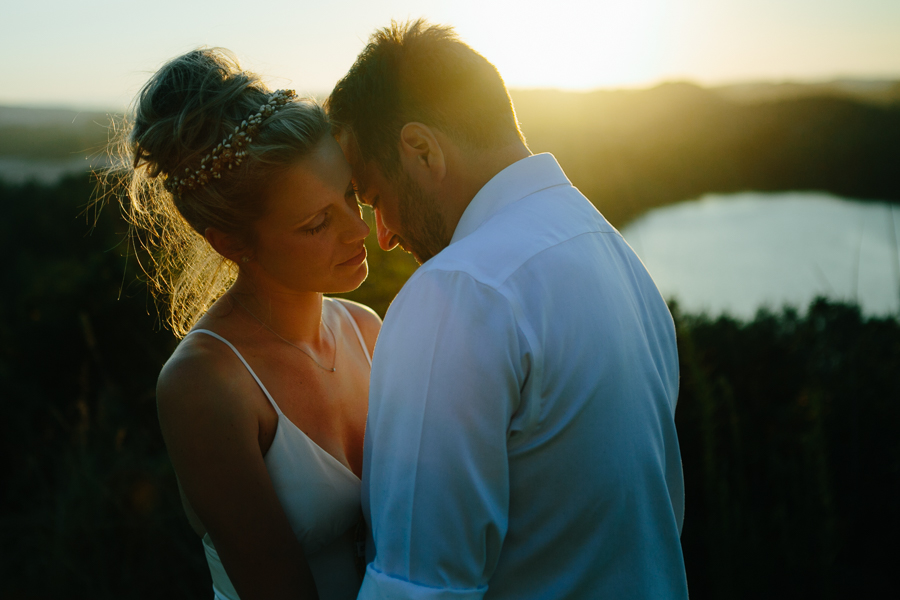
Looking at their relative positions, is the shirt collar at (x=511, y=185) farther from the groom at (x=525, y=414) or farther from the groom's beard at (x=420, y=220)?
the groom's beard at (x=420, y=220)

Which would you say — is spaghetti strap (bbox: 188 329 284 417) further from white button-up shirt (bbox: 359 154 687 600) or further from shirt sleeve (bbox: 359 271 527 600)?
shirt sleeve (bbox: 359 271 527 600)

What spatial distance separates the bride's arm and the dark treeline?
3.80ft

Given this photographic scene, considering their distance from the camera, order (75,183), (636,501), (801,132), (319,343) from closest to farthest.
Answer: (636,501), (319,343), (801,132), (75,183)

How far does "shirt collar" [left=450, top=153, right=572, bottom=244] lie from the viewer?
4.82 feet

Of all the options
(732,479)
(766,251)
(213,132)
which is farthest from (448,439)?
(766,251)

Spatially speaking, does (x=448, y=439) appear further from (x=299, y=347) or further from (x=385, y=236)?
(x=299, y=347)

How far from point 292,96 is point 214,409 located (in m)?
1.14

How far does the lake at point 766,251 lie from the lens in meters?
4.56

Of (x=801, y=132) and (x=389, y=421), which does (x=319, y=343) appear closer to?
(x=389, y=421)

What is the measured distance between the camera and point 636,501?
49.8 inches

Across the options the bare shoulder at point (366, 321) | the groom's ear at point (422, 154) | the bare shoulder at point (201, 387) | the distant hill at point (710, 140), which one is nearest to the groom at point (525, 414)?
the groom's ear at point (422, 154)

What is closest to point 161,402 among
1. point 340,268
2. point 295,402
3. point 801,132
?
point 295,402

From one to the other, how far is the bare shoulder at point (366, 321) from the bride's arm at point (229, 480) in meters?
0.96

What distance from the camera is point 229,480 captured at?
5.35ft
